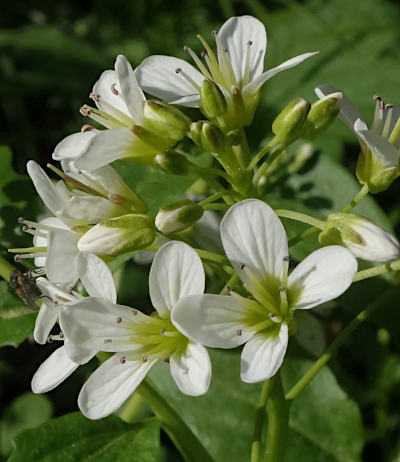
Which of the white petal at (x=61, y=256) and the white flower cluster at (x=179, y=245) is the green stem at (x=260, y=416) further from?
the white petal at (x=61, y=256)

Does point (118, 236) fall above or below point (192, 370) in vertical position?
above

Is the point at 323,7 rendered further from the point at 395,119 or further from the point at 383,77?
the point at 395,119

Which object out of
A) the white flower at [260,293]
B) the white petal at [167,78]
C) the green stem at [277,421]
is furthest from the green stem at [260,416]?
the white petal at [167,78]

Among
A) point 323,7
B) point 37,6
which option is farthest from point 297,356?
point 37,6

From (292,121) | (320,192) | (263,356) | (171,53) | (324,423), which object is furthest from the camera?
(171,53)

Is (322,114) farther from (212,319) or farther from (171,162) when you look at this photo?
(212,319)

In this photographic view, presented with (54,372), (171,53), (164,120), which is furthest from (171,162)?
(171,53)
